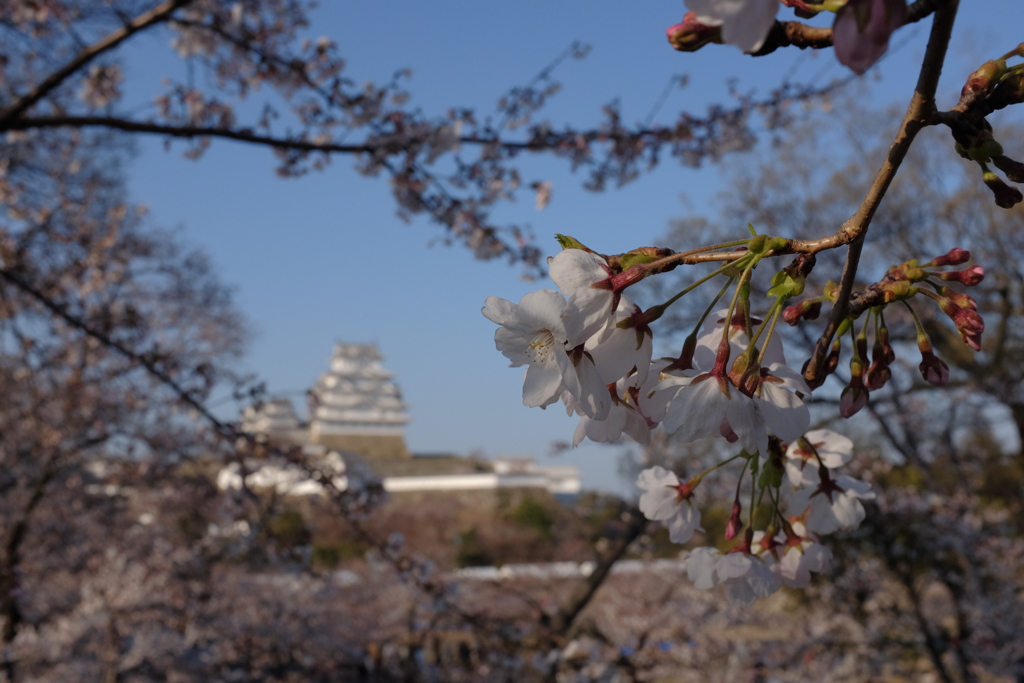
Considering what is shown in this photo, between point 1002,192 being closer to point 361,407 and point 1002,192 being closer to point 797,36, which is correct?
point 797,36

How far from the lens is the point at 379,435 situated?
28.0 meters

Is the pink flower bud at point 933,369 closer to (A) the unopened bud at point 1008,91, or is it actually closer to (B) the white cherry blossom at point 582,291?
(A) the unopened bud at point 1008,91

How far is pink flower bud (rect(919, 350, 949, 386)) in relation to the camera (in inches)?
25.8

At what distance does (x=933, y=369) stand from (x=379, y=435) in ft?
92.4

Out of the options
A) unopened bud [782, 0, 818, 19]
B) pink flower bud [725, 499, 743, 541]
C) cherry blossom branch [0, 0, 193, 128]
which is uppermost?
cherry blossom branch [0, 0, 193, 128]

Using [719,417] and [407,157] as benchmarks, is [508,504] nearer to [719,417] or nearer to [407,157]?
[407,157]

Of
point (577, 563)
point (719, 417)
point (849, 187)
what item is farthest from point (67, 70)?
point (577, 563)

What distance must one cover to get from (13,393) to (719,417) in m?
6.57

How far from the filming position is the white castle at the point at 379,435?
671 inches

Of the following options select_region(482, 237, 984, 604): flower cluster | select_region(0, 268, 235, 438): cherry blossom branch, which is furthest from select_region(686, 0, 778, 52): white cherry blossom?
select_region(0, 268, 235, 438): cherry blossom branch

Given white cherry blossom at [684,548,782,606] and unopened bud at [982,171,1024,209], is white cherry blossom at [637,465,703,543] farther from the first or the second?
unopened bud at [982,171,1024,209]

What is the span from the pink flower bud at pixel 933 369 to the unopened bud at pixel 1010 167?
0.23 m

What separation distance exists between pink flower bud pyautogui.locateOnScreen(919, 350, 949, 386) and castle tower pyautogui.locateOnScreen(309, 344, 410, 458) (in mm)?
25740

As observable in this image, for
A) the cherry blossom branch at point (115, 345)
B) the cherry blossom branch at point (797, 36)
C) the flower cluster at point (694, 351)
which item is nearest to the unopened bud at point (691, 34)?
the cherry blossom branch at point (797, 36)
